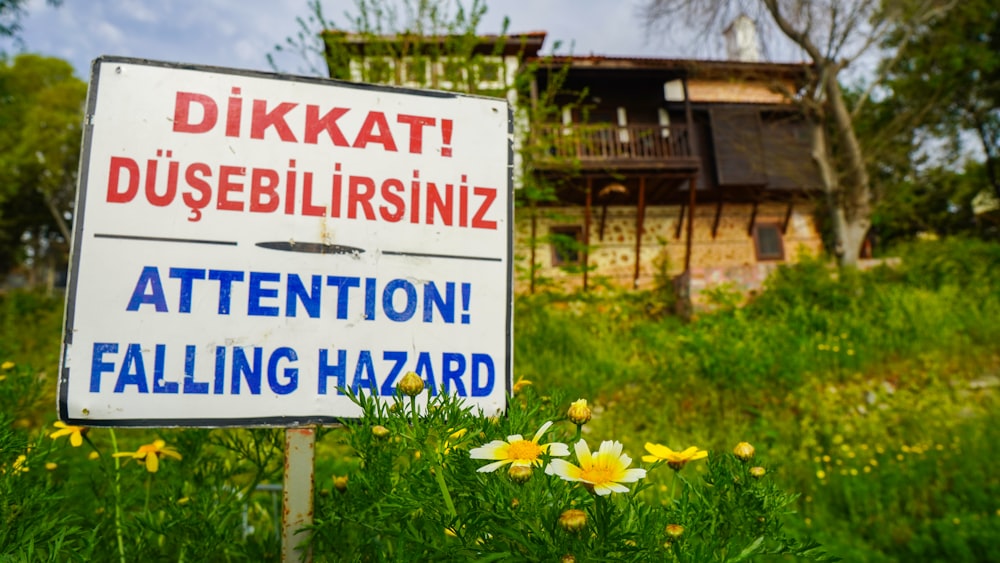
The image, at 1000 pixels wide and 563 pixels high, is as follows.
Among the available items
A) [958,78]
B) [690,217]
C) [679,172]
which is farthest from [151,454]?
[958,78]

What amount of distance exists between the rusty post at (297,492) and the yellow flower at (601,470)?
0.63 metres

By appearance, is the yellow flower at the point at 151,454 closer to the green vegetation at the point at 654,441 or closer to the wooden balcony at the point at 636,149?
the green vegetation at the point at 654,441

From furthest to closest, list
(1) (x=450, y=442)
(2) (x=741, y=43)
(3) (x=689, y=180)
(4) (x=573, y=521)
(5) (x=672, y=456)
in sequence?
(2) (x=741, y=43), (3) (x=689, y=180), (5) (x=672, y=456), (1) (x=450, y=442), (4) (x=573, y=521)

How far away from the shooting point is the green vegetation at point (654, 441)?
89 centimetres

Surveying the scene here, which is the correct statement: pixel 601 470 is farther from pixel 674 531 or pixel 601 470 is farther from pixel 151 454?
pixel 151 454

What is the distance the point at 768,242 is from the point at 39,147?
2393 cm

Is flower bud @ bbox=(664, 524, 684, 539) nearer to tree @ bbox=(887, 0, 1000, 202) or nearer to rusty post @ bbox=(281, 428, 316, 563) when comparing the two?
rusty post @ bbox=(281, 428, 316, 563)

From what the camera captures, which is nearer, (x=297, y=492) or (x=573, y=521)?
(x=573, y=521)

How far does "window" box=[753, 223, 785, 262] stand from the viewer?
43.1 feet

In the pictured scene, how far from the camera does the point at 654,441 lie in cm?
473

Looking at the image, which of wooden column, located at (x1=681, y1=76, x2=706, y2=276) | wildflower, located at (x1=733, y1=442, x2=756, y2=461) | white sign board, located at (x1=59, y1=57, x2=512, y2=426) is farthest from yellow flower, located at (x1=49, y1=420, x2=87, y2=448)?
wooden column, located at (x1=681, y1=76, x2=706, y2=276)

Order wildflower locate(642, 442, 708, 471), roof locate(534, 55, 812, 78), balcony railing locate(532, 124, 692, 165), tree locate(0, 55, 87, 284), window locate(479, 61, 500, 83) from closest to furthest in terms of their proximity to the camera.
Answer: wildflower locate(642, 442, 708, 471) → window locate(479, 61, 500, 83) → balcony railing locate(532, 124, 692, 165) → roof locate(534, 55, 812, 78) → tree locate(0, 55, 87, 284)

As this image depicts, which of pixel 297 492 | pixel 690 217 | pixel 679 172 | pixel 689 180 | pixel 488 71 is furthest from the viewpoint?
pixel 689 180

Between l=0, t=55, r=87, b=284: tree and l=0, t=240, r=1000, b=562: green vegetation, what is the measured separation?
10042 millimetres
